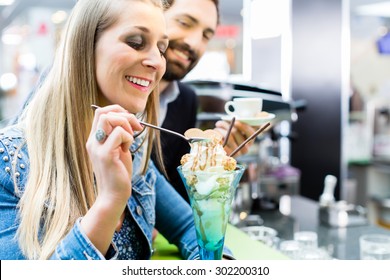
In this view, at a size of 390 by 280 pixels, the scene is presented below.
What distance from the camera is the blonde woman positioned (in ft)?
2.77

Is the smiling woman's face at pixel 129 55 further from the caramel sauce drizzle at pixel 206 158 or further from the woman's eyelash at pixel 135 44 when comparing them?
the caramel sauce drizzle at pixel 206 158

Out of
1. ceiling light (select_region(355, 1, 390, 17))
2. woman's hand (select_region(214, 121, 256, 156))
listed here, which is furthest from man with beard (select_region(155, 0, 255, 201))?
ceiling light (select_region(355, 1, 390, 17))

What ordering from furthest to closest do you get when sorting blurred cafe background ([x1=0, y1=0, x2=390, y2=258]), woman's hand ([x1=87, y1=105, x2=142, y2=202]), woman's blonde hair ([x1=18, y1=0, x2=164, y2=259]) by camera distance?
blurred cafe background ([x1=0, y1=0, x2=390, y2=258])
woman's blonde hair ([x1=18, y1=0, x2=164, y2=259])
woman's hand ([x1=87, y1=105, x2=142, y2=202])

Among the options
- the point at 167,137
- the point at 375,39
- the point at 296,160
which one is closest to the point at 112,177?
the point at 167,137

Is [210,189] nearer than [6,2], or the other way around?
[210,189]

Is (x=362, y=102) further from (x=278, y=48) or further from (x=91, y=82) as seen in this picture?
(x=91, y=82)

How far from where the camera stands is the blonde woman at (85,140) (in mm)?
843

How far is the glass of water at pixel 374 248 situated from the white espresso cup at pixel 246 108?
58 cm

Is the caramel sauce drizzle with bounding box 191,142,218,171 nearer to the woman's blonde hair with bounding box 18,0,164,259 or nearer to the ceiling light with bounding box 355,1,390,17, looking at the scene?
the woman's blonde hair with bounding box 18,0,164,259

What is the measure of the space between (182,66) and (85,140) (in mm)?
365

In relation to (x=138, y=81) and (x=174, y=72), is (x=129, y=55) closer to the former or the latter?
(x=138, y=81)

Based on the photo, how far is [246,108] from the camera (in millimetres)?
1183

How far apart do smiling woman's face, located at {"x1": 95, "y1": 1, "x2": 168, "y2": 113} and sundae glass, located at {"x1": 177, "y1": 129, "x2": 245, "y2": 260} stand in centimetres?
21

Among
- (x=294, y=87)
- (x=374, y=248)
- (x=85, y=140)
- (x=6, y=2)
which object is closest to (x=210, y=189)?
(x=85, y=140)
